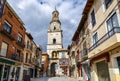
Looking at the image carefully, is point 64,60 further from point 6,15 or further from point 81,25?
point 6,15

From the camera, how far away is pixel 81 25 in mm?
20578

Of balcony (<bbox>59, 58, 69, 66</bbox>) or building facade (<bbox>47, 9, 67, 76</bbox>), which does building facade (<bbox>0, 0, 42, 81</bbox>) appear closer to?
balcony (<bbox>59, 58, 69, 66</bbox>)

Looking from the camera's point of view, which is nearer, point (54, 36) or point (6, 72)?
point (6, 72)

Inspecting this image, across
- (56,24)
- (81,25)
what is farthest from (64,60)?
(81,25)

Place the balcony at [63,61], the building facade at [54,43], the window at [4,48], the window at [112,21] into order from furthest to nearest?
the building facade at [54,43], the balcony at [63,61], the window at [4,48], the window at [112,21]

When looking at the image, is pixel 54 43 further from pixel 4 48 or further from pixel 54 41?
pixel 4 48

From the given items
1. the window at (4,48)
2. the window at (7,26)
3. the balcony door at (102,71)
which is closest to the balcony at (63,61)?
the window at (7,26)

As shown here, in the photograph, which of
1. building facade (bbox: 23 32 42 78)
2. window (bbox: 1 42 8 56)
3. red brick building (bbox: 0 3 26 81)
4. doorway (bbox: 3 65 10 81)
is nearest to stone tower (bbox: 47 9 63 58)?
building facade (bbox: 23 32 42 78)

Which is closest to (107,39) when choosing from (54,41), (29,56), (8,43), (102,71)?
(102,71)

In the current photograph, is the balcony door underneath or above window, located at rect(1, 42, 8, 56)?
underneath

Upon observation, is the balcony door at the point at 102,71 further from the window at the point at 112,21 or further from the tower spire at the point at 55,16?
the tower spire at the point at 55,16

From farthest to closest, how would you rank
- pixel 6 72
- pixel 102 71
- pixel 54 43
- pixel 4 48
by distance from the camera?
pixel 54 43 → pixel 6 72 → pixel 4 48 → pixel 102 71

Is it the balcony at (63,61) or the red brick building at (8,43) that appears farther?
the balcony at (63,61)

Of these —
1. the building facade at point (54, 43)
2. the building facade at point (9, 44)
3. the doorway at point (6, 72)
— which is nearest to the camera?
the building facade at point (9, 44)
